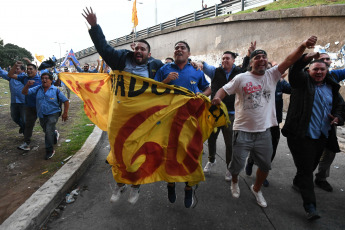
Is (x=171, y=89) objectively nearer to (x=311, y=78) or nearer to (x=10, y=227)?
(x=311, y=78)

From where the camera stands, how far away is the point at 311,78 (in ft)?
8.73

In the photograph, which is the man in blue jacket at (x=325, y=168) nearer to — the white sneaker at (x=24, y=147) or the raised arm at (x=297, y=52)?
the raised arm at (x=297, y=52)

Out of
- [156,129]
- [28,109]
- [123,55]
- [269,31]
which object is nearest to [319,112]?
[156,129]

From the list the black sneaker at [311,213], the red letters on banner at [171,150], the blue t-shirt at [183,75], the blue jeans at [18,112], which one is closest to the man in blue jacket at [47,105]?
the blue jeans at [18,112]

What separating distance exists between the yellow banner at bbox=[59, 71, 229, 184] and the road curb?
922 millimetres

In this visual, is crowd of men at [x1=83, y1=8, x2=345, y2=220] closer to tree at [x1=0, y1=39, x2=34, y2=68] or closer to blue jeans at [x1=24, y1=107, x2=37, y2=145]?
blue jeans at [x1=24, y1=107, x2=37, y2=145]

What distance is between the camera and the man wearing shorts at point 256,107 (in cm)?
254

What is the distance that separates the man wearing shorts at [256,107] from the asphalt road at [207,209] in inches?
12.3

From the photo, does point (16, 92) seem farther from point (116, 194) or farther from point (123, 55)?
point (116, 194)

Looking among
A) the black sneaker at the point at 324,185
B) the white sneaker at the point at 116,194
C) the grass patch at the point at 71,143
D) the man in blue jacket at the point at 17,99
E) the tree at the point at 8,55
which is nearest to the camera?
the white sneaker at the point at 116,194

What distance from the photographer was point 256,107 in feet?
8.33

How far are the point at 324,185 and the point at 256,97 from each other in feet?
6.15

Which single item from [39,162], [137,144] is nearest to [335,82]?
[137,144]

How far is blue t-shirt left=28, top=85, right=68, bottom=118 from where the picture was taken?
4180 millimetres
